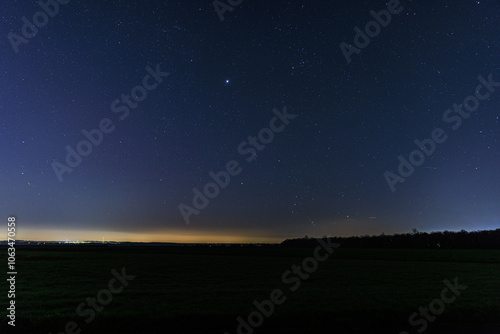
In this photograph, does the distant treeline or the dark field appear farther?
the distant treeline

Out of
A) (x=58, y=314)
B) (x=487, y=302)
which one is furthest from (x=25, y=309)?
(x=487, y=302)

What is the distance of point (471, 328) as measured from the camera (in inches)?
484

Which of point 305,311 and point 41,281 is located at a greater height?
point 41,281

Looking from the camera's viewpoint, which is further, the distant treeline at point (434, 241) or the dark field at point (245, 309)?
the distant treeline at point (434, 241)

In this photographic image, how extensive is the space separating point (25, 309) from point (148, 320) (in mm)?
5953

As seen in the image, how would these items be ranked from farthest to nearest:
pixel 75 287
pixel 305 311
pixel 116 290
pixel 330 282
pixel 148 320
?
pixel 330 282 → pixel 75 287 → pixel 116 290 → pixel 305 311 → pixel 148 320

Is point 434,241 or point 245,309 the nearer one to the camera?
point 245,309

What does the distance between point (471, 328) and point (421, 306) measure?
4.11m

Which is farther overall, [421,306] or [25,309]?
[421,306]

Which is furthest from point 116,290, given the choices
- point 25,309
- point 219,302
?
point 219,302

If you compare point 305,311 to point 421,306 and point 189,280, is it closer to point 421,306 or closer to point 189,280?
point 421,306

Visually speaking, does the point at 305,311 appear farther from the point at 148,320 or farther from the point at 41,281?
the point at 41,281

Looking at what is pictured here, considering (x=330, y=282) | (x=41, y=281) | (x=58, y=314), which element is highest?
(x=41, y=281)

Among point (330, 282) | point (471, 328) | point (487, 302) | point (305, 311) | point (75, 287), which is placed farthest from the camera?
point (330, 282)
